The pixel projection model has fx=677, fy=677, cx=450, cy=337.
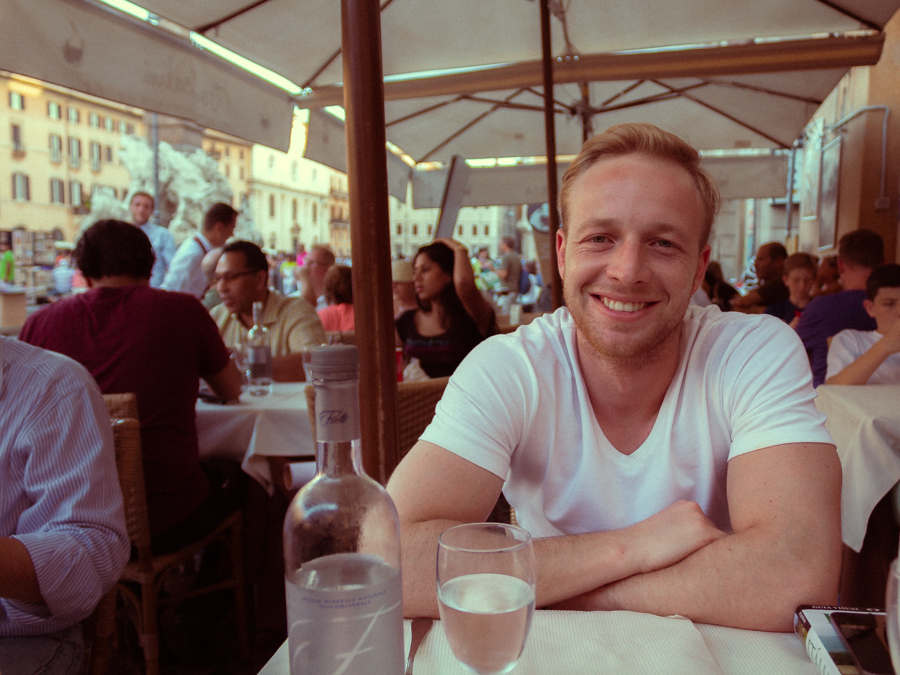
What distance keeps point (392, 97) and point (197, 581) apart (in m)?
2.98

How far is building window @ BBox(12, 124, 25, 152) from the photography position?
40.6 m

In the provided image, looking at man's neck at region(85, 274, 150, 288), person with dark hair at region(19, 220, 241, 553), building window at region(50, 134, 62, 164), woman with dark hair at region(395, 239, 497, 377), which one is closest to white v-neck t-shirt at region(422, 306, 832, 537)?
person with dark hair at region(19, 220, 241, 553)

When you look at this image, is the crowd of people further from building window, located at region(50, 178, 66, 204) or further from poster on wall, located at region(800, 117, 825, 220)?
building window, located at region(50, 178, 66, 204)

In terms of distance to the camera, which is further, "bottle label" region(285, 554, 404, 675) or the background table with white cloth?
the background table with white cloth

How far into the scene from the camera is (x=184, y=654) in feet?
8.27

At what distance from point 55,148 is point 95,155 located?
A: 11.0 feet

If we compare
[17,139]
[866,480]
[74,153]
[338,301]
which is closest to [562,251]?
[866,480]

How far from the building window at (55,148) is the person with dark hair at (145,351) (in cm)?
4818

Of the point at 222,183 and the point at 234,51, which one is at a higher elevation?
the point at 222,183

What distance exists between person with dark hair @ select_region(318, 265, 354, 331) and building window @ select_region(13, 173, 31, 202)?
145 ft

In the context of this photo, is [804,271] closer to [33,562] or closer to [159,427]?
[159,427]

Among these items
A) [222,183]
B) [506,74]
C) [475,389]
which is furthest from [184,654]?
[222,183]

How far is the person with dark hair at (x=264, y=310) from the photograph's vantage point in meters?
3.58

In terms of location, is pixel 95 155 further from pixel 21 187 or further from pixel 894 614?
pixel 894 614
